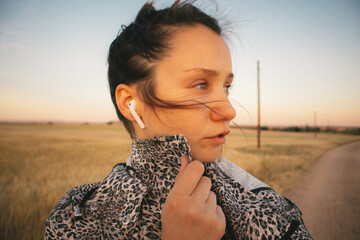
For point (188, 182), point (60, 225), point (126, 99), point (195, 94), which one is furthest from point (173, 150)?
point (60, 225)

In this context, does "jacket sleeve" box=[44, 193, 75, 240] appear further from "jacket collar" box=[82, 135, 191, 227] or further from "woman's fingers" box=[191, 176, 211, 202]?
"woman's fingers" box=[191, 176, 211, 202]

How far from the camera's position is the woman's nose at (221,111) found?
1.03 metres

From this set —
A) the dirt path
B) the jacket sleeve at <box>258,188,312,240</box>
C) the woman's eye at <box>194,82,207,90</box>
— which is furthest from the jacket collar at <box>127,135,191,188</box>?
the dirt path

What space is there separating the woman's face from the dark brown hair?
57 millimetres

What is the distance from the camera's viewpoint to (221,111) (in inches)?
40.9

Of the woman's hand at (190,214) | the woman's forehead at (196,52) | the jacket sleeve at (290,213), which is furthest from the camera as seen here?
the woman's forehead at (196,52)

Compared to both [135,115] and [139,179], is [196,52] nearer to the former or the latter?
[135,115]

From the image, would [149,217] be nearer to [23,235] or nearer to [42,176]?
[23,235]

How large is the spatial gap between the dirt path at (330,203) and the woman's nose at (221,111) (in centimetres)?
386

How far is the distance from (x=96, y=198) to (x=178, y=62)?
0.99m

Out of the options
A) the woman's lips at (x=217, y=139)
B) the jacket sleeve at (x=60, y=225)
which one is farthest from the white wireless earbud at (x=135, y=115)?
the jacket sleeve at (x=60, y=225)

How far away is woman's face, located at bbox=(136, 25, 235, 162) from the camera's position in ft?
3.36

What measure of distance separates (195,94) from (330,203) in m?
6.11

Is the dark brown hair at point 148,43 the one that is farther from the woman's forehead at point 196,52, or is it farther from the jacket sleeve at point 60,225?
the jacket sleeve at point 60,225
